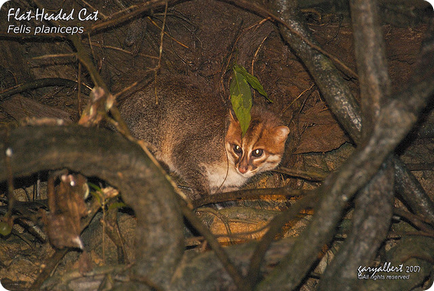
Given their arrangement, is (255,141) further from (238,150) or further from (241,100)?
(241,100)

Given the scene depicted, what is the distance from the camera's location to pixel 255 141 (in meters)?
4.86

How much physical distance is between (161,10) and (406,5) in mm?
2853

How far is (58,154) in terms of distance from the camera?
2.27 metres

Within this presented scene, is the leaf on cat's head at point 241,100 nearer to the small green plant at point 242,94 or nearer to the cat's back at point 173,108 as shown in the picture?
the small green plant at point 242,94

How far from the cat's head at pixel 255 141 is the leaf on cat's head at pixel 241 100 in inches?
15.7

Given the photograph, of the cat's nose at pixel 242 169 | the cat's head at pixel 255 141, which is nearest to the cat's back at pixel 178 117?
the cat's head at pixel 255 141

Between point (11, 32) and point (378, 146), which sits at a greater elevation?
point (11, 32)

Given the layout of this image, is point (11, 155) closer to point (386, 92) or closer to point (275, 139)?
point (386, 92)

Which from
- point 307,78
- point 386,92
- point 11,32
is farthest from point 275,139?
point 11,32

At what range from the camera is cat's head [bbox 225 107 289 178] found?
480 centimetres

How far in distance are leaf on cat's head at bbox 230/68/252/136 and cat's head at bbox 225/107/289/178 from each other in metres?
0.40

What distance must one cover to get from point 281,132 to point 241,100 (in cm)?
80

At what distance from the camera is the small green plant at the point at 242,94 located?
436 centimetres

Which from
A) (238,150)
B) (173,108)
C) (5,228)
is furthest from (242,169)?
(5,228)
